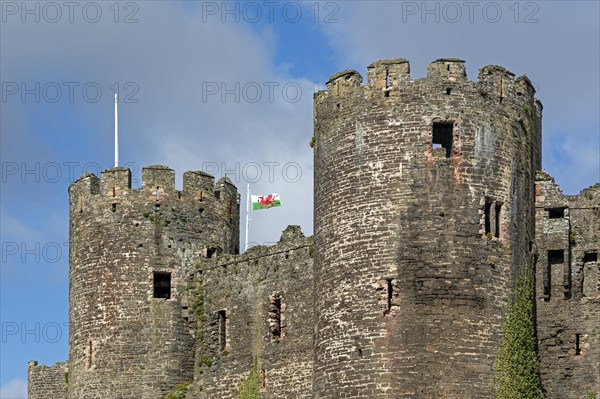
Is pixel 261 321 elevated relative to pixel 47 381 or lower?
elevated

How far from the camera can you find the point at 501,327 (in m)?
57.7

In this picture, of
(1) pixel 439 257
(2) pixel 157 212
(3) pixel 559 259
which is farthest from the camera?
(2) pixel 157 212

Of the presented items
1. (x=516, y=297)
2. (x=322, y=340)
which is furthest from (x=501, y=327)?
(x=322, y=340)

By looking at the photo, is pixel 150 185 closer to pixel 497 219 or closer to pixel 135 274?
pixel 135 274

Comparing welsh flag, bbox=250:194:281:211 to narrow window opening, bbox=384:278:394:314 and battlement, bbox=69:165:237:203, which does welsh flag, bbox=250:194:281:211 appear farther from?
narrow window opening, bbox=384:278:394:314

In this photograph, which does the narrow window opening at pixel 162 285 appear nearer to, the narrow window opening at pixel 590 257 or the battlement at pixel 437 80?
the battlement at pixel 437 80

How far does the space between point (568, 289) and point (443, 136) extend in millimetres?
6383

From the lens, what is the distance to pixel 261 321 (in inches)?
2589

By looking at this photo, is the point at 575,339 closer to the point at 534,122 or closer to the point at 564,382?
the point at 564,382

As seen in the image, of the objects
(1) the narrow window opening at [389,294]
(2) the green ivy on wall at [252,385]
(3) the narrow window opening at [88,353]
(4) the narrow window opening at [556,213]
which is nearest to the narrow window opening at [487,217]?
(1) the narrow window opening at [389,294]

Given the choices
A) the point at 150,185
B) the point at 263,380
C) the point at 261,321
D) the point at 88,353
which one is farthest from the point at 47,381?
the point at 263,380

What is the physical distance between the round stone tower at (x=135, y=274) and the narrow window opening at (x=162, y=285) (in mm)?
34

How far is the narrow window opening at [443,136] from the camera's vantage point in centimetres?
5883

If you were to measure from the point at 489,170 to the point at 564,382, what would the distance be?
22.6 feet
